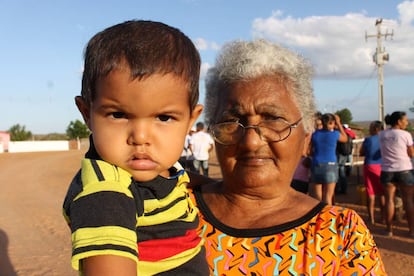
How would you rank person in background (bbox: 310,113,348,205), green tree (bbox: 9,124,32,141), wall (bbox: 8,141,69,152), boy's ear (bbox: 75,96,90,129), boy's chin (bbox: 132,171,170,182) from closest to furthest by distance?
boy's chin (bbox: 132,171,170,182), boy's ear (bbox: 75,96,90,129), person in background (bbox: 310,113,348,205), wall (bbox: 8,141,69,152), green tree (bbox: 9,124,32,141)

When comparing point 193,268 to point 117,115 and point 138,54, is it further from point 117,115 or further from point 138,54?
point 138,54

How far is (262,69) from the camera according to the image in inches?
86.1

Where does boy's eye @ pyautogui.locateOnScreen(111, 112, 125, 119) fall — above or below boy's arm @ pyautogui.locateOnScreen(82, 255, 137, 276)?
above

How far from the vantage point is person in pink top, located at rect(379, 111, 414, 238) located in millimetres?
7773

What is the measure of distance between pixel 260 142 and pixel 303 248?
0.51m

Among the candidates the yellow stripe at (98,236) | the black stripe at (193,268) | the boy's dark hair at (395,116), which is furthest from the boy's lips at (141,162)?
the boy's dark hair at (395,116)

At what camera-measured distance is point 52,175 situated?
21625 millimetres

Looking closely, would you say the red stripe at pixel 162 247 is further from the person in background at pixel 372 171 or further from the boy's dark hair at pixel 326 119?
the person in background at pixel 372 171

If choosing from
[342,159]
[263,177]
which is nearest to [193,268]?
[263,177]

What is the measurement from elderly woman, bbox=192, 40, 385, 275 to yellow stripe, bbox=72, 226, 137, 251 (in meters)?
0.77

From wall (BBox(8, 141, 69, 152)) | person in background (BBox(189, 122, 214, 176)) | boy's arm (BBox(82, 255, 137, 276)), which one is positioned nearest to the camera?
boy's arm (BBox(82, 255, 137, 276))

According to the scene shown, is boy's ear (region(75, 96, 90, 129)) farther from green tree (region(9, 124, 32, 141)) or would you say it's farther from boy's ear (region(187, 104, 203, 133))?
green tree (region(9, 124, 32, 141))

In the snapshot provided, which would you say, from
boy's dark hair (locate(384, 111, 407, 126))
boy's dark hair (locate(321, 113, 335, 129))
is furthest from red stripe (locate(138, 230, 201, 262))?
boy's dark hair (locate(321, 113, 335, 129))

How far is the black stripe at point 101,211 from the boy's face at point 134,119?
0.15m
